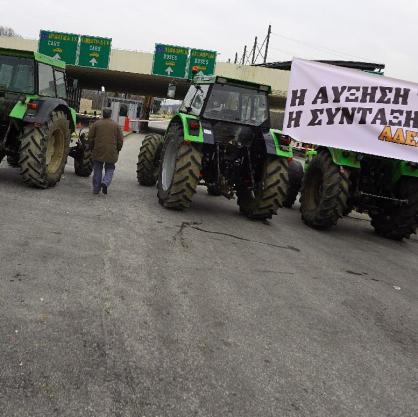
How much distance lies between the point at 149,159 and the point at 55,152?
2.08 meters

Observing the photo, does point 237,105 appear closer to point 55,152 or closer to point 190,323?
point 55,152

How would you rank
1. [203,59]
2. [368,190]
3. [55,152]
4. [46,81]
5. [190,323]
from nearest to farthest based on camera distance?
[190,323] → [368,190] → [46,81] → [55,152] → [203,59]

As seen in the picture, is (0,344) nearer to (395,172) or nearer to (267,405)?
(267,405)

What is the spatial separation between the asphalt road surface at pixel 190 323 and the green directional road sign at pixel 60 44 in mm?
23822

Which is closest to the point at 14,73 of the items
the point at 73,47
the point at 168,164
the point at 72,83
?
the point at 72,83

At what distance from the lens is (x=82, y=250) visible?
17.7 ft

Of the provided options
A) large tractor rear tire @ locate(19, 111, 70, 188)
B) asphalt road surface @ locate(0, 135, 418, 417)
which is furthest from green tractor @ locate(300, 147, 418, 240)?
large tractor rear tire @ locate(19, 111, 70, 188)

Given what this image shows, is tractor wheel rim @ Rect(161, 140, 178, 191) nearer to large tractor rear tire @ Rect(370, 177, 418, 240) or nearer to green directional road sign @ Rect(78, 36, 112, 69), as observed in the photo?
large tractor rear tire @ Rect(370, 177, 418, 240)

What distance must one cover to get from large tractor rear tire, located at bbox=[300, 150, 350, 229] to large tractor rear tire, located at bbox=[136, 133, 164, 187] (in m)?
3.29

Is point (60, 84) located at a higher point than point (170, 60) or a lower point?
lower

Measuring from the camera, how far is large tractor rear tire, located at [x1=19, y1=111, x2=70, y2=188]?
318 inches

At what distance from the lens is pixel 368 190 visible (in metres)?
9.02

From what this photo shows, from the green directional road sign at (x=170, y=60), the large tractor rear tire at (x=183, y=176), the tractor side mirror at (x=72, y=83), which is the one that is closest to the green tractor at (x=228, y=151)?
the large tractor rear tire at (x=183, y=176)

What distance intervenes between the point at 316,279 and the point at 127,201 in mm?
4101
